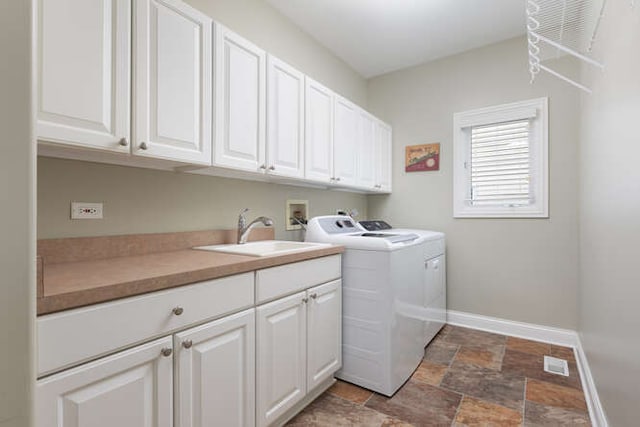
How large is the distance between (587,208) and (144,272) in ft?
8.54

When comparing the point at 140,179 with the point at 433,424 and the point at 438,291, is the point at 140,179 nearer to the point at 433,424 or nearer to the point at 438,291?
the point at 433,424

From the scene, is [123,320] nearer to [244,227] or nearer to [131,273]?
[131,273]

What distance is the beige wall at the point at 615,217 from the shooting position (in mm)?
1074

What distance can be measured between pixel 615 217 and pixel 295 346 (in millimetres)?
1573

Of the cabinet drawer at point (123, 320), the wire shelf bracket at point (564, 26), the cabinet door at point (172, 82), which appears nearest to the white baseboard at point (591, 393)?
the wire shelf bracket at point (564, 26)

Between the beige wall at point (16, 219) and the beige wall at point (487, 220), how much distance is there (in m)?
3.11

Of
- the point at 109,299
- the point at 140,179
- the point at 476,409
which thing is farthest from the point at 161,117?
the point at 476,409

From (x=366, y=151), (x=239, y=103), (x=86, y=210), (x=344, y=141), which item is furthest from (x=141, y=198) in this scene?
(x=366, y=151)

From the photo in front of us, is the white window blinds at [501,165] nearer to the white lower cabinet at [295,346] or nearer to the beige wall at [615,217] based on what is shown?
the beige wall at [615,217]

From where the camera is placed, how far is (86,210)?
136cm

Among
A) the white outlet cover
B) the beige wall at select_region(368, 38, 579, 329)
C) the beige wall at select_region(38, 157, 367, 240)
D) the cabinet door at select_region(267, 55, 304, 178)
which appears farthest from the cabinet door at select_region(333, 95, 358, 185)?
the white outlet cover

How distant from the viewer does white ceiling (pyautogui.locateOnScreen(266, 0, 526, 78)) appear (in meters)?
2.32

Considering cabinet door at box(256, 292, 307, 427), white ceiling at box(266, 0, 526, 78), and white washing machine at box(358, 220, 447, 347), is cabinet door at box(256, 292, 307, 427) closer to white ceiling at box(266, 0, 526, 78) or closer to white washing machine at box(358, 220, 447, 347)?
white washing machine at box(358, 220, 447, 347)

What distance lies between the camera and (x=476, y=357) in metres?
2.35
